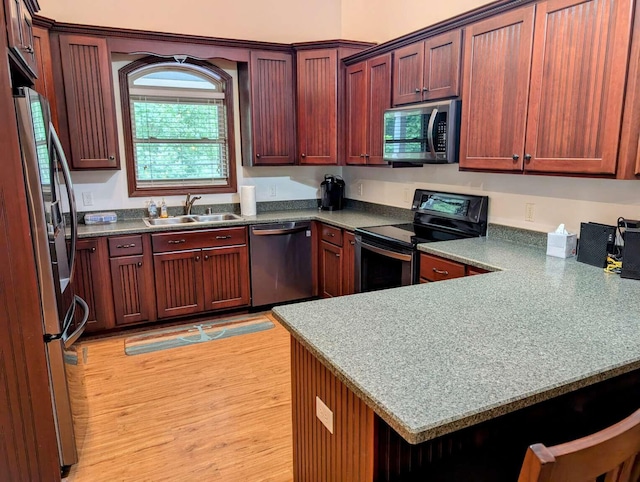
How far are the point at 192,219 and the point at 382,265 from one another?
188cm

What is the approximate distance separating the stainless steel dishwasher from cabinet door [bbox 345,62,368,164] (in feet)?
2.60

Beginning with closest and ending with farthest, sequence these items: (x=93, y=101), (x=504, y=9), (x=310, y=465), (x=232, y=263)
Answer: (x=310, y=465) → (x=504, y=9) → (x=93, y=101) → (x=232, y=263)

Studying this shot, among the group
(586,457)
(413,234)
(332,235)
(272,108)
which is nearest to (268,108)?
(272,108)

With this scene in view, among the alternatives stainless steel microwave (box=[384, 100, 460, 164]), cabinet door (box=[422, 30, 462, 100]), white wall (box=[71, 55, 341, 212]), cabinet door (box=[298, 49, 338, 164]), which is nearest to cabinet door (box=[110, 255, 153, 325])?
white wall (box=[71, 55, 341, 212])

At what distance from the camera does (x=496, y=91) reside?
258 cm

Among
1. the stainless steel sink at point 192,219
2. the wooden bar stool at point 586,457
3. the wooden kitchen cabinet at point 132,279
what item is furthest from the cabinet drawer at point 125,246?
the wooden bar stool at point 586,457

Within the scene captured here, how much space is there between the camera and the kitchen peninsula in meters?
1.12

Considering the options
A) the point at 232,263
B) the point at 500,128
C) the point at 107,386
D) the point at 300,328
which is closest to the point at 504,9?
the point at 500,128

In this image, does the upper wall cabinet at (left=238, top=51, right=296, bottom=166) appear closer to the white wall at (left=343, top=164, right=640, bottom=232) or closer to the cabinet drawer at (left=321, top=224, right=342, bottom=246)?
the cabinet drawer at (left=321, top=224, right=342, bottom=246)

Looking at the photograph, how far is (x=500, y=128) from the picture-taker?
257 centimetres

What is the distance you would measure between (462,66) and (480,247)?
1.13m

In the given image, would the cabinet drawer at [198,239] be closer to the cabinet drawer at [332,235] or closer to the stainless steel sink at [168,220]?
the stainless steel sink at [168,220]

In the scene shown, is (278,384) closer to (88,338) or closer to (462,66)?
(88,338)

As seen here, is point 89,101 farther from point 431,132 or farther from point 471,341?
point 471,341
